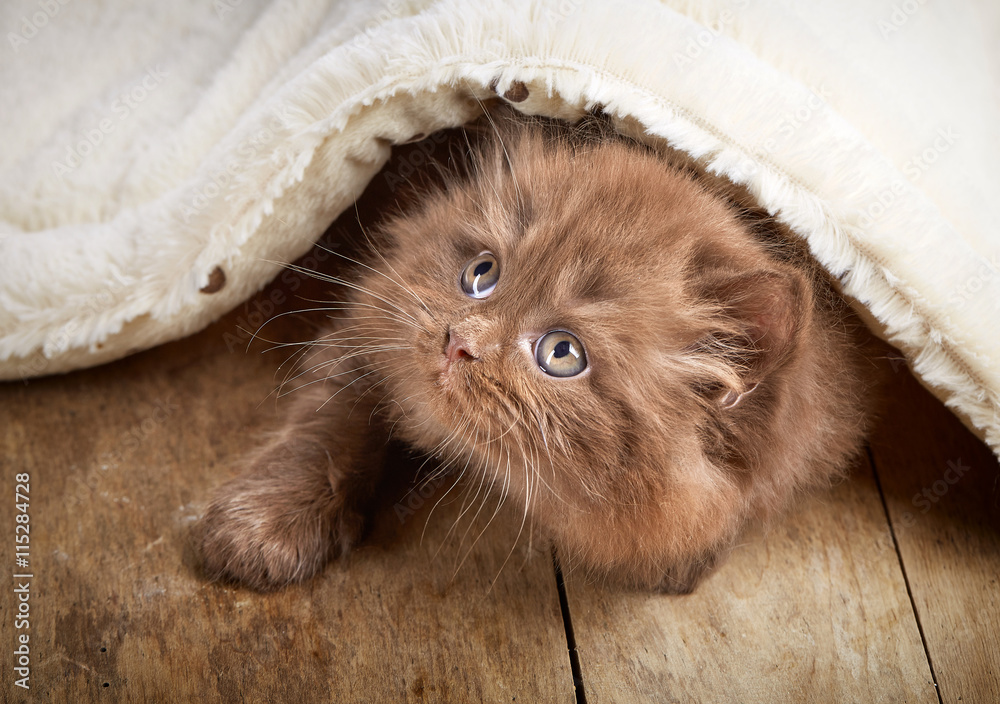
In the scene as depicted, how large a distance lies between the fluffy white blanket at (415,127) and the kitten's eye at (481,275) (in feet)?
1.09

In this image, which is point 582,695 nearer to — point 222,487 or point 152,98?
point 222,487

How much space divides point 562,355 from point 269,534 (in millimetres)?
670

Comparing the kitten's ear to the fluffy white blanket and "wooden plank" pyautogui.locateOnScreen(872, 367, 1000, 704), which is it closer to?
the fluffy white blanket

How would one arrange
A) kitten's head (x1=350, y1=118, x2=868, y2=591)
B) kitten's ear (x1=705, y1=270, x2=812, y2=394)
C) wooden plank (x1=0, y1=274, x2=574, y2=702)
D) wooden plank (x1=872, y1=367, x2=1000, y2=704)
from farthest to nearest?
wooden plank (x1=872, y1=367, x2=1000, y2=704)
wooden plank (x1=0, y1=274, x2=574, y2=702)
kitten's head (x1=350, y1=118, x2=868, y2=591)
kitten's ear (x1=705, y1=270, x2=812, y2=394)

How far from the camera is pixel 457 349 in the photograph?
3.63ft

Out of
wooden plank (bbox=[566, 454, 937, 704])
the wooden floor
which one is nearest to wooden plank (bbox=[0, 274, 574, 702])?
the wooden floor

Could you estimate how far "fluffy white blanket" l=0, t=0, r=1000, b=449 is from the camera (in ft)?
3.80

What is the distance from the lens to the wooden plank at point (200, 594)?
3.92ft

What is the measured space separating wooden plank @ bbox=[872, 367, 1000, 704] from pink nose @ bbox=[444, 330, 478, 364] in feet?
3.61

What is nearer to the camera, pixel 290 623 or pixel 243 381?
pixel 290 623

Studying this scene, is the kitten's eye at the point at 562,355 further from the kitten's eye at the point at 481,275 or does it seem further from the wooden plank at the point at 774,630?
the wooden plank at the point at 774,630

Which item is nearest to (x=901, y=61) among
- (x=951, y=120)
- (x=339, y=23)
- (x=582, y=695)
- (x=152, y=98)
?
(x=951, y=120)

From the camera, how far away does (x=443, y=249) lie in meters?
1.27

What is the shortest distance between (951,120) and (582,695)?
132cm
